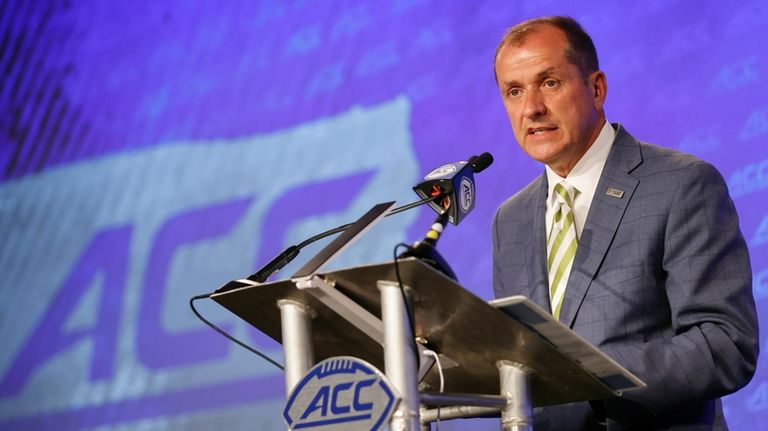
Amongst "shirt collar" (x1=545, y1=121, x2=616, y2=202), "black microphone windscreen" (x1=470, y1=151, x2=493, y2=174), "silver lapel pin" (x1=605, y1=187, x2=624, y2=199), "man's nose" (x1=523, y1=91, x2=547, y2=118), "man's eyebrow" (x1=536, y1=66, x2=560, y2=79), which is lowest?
"silver lapel pin" (x1=605, y1=187, x2=624, y2=199)

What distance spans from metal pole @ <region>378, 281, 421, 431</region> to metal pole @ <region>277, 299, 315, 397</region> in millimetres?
191

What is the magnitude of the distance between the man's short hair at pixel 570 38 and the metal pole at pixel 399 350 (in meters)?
1.03

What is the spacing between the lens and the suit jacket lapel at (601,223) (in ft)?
7.01

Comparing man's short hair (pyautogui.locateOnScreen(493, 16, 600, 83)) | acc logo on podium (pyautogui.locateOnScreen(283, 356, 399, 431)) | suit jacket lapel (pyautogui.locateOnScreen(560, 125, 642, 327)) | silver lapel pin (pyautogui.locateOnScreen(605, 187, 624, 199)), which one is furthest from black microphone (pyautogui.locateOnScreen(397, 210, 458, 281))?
man's short hair (pyautogui.locateOnScreen(493, 16, 600, 83))

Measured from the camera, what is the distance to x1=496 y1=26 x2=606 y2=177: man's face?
7.76ft

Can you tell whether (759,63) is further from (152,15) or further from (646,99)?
(152,15)

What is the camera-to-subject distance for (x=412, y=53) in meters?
3.65

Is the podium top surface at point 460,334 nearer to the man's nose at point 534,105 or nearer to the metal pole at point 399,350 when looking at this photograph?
the metal pole at point 399,350

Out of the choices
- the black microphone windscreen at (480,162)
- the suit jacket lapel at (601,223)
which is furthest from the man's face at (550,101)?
the black microphone windscreen at (480,162)

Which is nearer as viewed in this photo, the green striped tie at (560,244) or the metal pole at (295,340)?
the metal pole at (295,340)

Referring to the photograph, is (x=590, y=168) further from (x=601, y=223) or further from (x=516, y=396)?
(x=516, y=396)

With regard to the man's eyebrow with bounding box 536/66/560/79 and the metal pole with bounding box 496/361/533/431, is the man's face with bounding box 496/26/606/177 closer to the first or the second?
the man's eyebrow with bounding box 536/66/560/79

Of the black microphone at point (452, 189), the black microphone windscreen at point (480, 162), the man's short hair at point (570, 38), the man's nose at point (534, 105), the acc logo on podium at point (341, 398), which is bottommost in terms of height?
the acc logo on podium at point (341, 398)

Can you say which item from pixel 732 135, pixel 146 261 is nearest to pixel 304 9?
pixel 146 261
